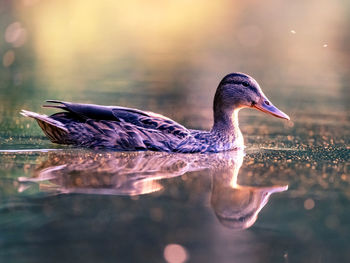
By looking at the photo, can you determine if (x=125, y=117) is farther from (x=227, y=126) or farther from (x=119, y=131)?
(x=227, y=126)

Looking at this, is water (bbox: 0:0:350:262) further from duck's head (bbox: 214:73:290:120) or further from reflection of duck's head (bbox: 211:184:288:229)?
duck's head (bbox: 214:73:290:120)

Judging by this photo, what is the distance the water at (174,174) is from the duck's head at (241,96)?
1.84ft

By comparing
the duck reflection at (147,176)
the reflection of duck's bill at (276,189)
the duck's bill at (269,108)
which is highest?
the duck's bill at (269,108)

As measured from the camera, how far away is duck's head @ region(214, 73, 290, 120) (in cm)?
907

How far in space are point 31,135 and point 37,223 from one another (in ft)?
13.5

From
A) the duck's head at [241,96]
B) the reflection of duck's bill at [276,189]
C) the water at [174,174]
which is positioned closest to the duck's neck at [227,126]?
the duck's head at [241,96]

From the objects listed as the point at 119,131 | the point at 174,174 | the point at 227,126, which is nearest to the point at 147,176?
the point at 174,174

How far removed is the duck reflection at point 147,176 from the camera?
601 centimetres

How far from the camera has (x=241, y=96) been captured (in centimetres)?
914

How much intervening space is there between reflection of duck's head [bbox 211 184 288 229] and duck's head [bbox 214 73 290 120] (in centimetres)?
254

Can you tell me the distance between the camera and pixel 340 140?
30.9 ft

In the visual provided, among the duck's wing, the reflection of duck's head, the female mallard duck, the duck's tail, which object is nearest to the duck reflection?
the reflection of duck's head

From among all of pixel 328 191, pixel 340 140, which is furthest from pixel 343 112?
pixel 328 191

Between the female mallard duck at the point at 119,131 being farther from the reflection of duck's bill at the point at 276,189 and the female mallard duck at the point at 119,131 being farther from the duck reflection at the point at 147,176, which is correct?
the reflection of duck's bill at the point at 276,189
